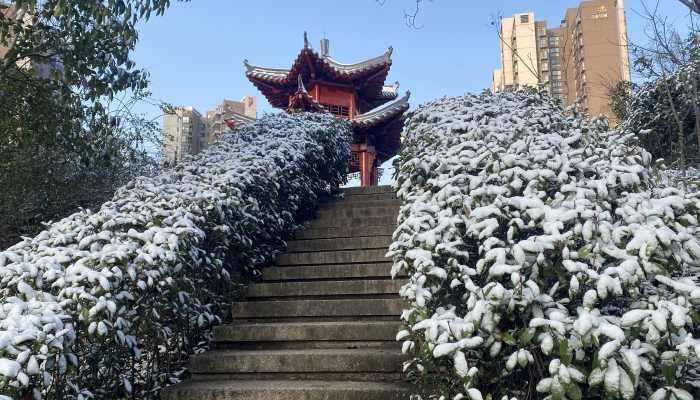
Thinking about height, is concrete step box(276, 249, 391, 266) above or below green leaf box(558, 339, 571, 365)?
above

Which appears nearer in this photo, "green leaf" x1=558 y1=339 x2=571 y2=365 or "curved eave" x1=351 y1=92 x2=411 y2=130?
"green leaf" x1=558 y1=339 x2=571 y2=365

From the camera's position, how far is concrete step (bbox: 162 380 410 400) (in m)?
2.60

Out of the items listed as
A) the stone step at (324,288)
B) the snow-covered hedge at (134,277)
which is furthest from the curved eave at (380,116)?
the stone step at (324,288)

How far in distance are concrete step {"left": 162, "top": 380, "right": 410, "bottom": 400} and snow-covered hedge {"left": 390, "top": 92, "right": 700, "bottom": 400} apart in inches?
8.9

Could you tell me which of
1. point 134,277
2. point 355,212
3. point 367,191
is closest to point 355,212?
point 355,212

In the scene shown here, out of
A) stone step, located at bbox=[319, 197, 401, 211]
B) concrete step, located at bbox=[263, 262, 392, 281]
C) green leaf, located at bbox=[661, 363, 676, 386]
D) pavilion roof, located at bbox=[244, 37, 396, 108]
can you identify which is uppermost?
pavilion roof, located at bbox=[244, 37, 396, 108]

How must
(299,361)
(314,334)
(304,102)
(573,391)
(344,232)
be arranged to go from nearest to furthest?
(573,391) → (299,361) → (314,334) → (344,232) → (304,102)

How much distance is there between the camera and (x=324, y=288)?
12.6 ft

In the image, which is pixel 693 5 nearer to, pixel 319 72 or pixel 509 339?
pixel 509 339

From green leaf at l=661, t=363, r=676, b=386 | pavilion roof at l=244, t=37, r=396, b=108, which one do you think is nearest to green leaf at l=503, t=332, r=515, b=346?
green leaf at l=661, t=363, r=676, b=386

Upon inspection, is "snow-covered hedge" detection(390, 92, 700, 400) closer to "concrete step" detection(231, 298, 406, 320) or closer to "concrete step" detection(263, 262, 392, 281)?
"concrete step" detection(231, 298, 406, 320)

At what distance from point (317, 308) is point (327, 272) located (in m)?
0.55

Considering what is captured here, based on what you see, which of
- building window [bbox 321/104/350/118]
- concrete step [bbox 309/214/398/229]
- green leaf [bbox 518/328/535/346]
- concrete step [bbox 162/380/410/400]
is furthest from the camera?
building window [bbox 321/104/350/118]

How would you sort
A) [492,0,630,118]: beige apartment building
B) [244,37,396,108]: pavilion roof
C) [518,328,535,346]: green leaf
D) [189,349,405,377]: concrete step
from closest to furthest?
[518,328,535,346]: green leaf
[189,349,405,377]: concrete step
[492,0,630,118]: beige apartment building
[244,37,396,108]: pavilion roof
